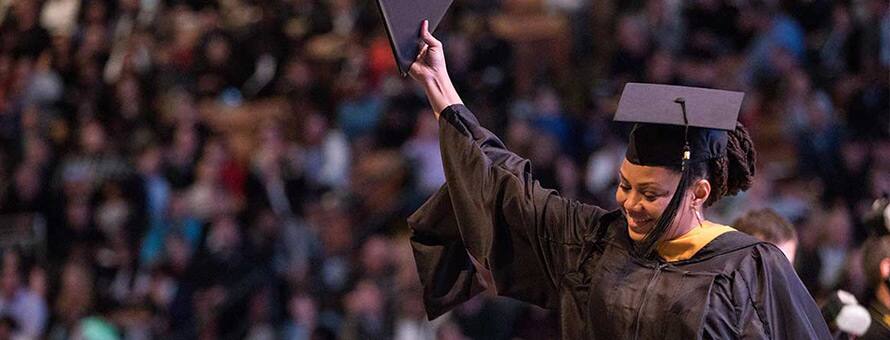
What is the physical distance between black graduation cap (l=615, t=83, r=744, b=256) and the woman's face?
0.01 meters

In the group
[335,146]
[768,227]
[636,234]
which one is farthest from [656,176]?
[335,146]

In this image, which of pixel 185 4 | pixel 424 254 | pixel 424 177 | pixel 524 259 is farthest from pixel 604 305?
→ pixel 185 4

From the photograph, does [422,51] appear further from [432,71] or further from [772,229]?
[772,229]

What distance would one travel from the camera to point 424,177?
32.4 ft

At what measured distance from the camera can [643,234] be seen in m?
3.58

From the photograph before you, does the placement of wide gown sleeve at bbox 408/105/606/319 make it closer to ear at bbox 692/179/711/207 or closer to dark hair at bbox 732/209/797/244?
ear at bbox 692/179/711/207

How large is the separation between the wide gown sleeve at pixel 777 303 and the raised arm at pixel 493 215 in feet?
1.40

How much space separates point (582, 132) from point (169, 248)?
2687 millimetres

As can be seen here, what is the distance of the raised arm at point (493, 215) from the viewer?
378 cm

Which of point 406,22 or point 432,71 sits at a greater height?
point 406,22

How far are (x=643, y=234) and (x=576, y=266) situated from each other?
0.21 m

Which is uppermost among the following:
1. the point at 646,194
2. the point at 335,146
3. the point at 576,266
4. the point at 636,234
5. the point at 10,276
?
the point at 646,194

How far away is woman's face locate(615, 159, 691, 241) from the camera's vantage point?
352cm

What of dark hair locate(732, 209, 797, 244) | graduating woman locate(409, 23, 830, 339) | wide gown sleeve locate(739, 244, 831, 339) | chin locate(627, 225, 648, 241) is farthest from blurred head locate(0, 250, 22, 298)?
wide gown sleeve locate(739, 244, 831, 339)
